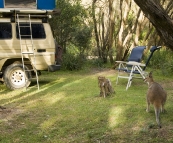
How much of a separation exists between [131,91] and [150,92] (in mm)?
2772

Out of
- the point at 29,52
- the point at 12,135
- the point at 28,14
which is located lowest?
the point at 12,135

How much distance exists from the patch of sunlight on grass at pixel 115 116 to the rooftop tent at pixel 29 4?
468cm

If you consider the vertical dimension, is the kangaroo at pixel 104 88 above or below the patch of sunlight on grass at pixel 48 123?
above

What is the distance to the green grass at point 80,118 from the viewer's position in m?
4.46

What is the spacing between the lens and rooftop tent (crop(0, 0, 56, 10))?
29.1ft

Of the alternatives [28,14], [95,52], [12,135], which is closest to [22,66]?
[28,14]

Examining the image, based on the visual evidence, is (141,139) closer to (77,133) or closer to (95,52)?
(77,133)

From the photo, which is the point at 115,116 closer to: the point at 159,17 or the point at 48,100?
the point at 48,100

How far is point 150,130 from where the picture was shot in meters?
4.56

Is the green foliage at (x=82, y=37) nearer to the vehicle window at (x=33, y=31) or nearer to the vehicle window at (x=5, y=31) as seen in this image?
the vehicle window at (x=33, y=31)

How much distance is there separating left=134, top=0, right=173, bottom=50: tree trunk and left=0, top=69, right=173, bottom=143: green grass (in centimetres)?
151

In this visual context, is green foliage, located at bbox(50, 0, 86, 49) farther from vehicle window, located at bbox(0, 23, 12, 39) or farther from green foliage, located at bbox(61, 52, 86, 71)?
vehicle window, located at bbox(0, 23, 12, 39)

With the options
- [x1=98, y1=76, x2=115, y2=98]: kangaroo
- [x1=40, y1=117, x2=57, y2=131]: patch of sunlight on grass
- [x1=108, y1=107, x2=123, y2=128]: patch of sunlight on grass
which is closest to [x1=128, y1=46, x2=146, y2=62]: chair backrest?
[x1=98, y1=76, x2=115, y2=98]: kangaroo

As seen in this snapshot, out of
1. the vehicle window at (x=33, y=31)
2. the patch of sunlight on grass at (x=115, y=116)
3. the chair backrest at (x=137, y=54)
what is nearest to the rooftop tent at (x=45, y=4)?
the vehicle window at (x=33, y=31)
